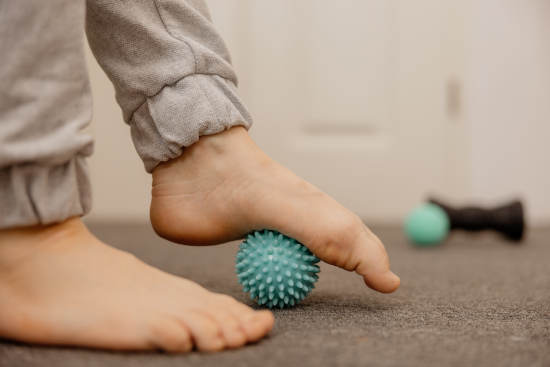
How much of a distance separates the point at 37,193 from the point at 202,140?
0.78 ft

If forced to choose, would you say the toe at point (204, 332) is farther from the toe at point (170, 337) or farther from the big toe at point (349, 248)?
the big toe at point (349, 248)

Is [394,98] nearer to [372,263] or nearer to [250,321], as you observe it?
[372,263]

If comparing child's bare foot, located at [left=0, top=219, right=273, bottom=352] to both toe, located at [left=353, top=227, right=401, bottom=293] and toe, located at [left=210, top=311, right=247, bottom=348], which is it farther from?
toe, located at [left=353, top=227, right=401, bottom=293]

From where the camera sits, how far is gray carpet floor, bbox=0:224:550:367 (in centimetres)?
50

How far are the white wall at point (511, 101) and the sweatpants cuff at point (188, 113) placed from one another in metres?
1.54

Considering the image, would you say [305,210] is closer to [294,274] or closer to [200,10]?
[294,274]

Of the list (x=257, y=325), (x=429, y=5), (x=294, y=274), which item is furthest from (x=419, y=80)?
(x=257, y=325)

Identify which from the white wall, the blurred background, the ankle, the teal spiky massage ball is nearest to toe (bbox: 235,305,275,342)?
the teal spiky massage ball

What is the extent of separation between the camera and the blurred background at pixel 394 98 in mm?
2068

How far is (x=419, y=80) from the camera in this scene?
2092 mm

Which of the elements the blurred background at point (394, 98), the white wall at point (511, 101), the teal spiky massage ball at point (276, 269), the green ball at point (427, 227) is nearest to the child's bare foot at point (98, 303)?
the teal spiky massage ball at point (276, 269)

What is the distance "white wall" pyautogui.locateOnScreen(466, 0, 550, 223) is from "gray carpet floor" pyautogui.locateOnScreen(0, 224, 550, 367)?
0.98m

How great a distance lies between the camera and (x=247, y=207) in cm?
71

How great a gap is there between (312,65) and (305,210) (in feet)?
4.78
